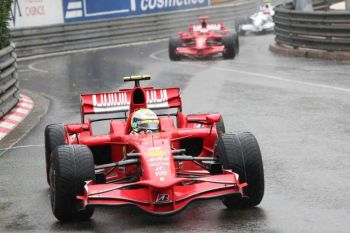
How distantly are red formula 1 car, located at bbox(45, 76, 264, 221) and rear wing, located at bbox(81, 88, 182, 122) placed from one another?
3.60 feet

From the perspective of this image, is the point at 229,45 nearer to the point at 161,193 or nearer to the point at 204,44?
the point at 204,44

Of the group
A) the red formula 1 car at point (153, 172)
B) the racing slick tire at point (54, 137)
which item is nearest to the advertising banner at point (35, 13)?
the racing slick tire at point (54, 137)

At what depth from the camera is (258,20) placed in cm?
4084

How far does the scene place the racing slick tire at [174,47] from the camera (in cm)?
2780

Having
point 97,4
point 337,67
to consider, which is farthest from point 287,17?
point 97,4

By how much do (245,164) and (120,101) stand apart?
2845 mm

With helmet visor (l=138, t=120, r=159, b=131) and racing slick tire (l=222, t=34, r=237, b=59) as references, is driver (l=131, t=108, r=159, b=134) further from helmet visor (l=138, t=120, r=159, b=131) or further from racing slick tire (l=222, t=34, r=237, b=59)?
racing slick tire (l=222, t=34, r=237, b=59)

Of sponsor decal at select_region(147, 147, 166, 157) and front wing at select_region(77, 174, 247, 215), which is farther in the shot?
sponsor decal at select_region(147, 147, 166, 157)

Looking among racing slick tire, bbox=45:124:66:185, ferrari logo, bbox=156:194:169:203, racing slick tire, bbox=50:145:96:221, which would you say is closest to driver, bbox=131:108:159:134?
racing slick tire, bbox=50:145:96:221

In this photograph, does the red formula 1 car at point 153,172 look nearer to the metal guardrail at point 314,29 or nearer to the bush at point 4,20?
the bush at point 4,20

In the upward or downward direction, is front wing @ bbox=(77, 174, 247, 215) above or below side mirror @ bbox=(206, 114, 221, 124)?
below

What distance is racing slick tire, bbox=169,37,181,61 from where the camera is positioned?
27.8 metres

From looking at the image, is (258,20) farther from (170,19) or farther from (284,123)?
(284,123)

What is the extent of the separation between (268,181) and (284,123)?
15.3ft
